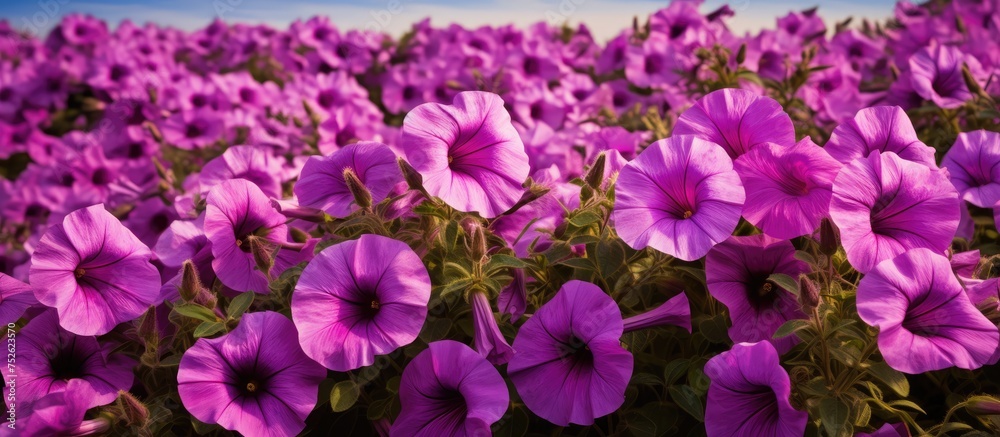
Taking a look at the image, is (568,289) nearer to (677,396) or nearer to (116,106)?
(677,396)

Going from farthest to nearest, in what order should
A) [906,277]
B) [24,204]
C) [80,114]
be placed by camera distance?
[80,114]
[24,204]
[906,277]

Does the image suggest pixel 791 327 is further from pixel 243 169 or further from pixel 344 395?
pixel 243 169

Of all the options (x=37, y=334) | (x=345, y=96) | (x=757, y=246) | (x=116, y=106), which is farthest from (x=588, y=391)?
(x=116, y=106)

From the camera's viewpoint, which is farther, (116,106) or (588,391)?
(116,106)

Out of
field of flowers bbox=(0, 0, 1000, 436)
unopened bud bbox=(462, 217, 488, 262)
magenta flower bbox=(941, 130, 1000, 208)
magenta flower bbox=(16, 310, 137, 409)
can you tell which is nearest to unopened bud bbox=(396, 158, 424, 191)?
field of flowers bbox=(0, 0, 1000, 436)

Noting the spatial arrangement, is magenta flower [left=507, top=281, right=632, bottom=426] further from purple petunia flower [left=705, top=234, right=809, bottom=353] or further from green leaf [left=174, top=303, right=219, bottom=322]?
green leaf [left=174, top=303, right=219, bottom=322]

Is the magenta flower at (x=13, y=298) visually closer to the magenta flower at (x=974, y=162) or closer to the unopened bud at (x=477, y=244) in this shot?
the unopened bud at (x=477, y=244)

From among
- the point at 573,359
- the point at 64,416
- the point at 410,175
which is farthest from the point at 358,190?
the point at 64,416

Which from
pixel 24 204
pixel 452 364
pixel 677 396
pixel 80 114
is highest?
pixel 452 364
